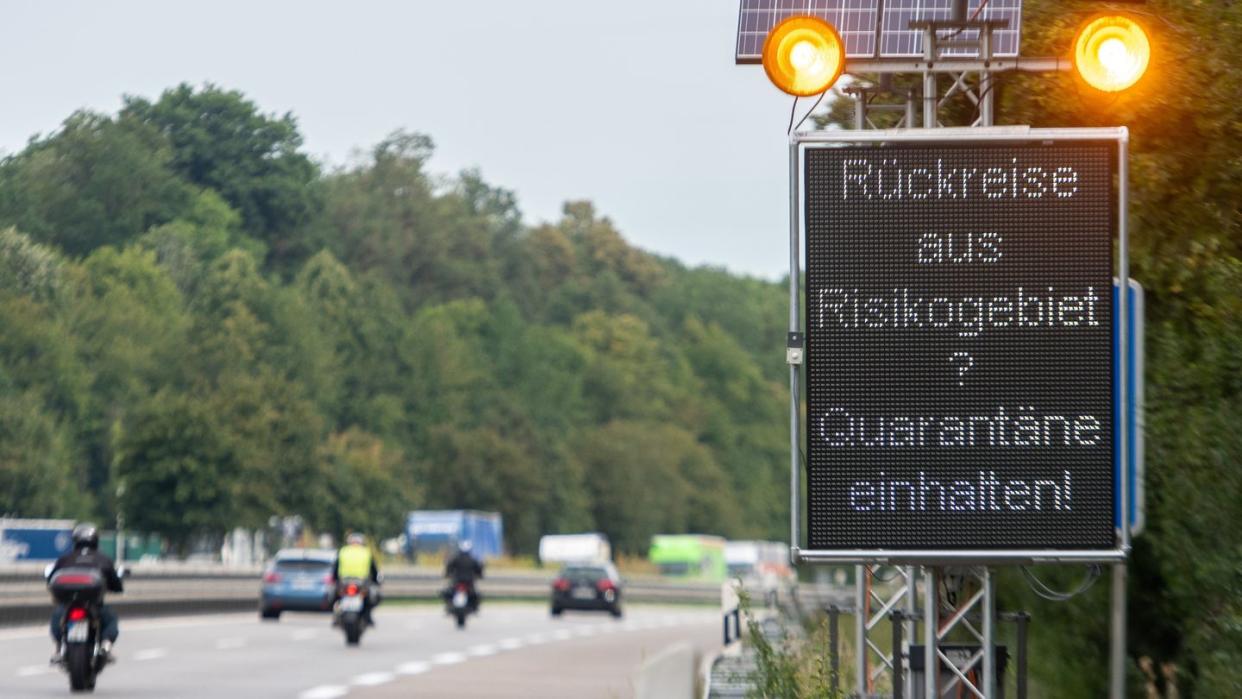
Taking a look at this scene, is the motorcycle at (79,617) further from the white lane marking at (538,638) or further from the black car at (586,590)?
the black car at (586,590)

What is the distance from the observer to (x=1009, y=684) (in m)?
14.2

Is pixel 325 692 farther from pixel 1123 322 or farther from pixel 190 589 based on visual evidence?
pixel 190 589

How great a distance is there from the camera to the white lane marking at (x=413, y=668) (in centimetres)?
2408

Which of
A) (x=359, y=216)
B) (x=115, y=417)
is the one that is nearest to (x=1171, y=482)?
(x=115, y=417)

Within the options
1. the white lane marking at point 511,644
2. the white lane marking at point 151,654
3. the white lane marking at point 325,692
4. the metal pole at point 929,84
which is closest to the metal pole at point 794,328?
the metal pole at point 929,84

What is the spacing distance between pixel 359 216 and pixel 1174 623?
100087mm

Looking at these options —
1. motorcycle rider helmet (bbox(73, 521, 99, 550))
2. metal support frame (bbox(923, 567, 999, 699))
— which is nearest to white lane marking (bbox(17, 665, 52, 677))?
motorcycle rider helmet (bbox(73, 521, 99, 550))

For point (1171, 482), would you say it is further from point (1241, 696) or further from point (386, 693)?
point (386, 693)

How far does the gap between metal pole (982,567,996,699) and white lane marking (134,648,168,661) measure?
16.4m

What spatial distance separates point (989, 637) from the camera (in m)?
9.93

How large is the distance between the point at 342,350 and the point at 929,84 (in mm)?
98669

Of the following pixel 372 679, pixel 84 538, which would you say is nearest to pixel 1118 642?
pixel 84 538

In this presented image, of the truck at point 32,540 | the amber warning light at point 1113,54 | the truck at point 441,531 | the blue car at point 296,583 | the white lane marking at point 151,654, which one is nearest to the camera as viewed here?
the amber warning light at point 1113,54

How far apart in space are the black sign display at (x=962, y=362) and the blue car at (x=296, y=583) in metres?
32.7
